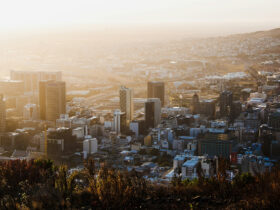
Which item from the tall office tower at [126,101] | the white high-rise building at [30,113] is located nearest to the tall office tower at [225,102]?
the tall office tower at [126,101]

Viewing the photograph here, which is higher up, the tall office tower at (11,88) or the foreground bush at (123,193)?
the foreground bush at (123,193)

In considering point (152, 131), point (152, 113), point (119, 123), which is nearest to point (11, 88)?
point (119, 123)

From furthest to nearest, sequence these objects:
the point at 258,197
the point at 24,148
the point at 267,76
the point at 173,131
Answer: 1. the point at 267,76
2. the point at 173,131
3. the point at 24,148
4. the point at 258,197

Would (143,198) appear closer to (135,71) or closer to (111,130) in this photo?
(111,130)

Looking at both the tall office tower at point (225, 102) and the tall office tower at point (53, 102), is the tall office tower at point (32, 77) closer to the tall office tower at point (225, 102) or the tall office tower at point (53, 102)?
the tall office tower at point (53, 102)

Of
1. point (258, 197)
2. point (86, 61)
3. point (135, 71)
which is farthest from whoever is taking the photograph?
point (86, 61)

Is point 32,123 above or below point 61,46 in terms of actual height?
below

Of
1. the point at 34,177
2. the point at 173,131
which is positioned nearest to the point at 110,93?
the point at 173,131
